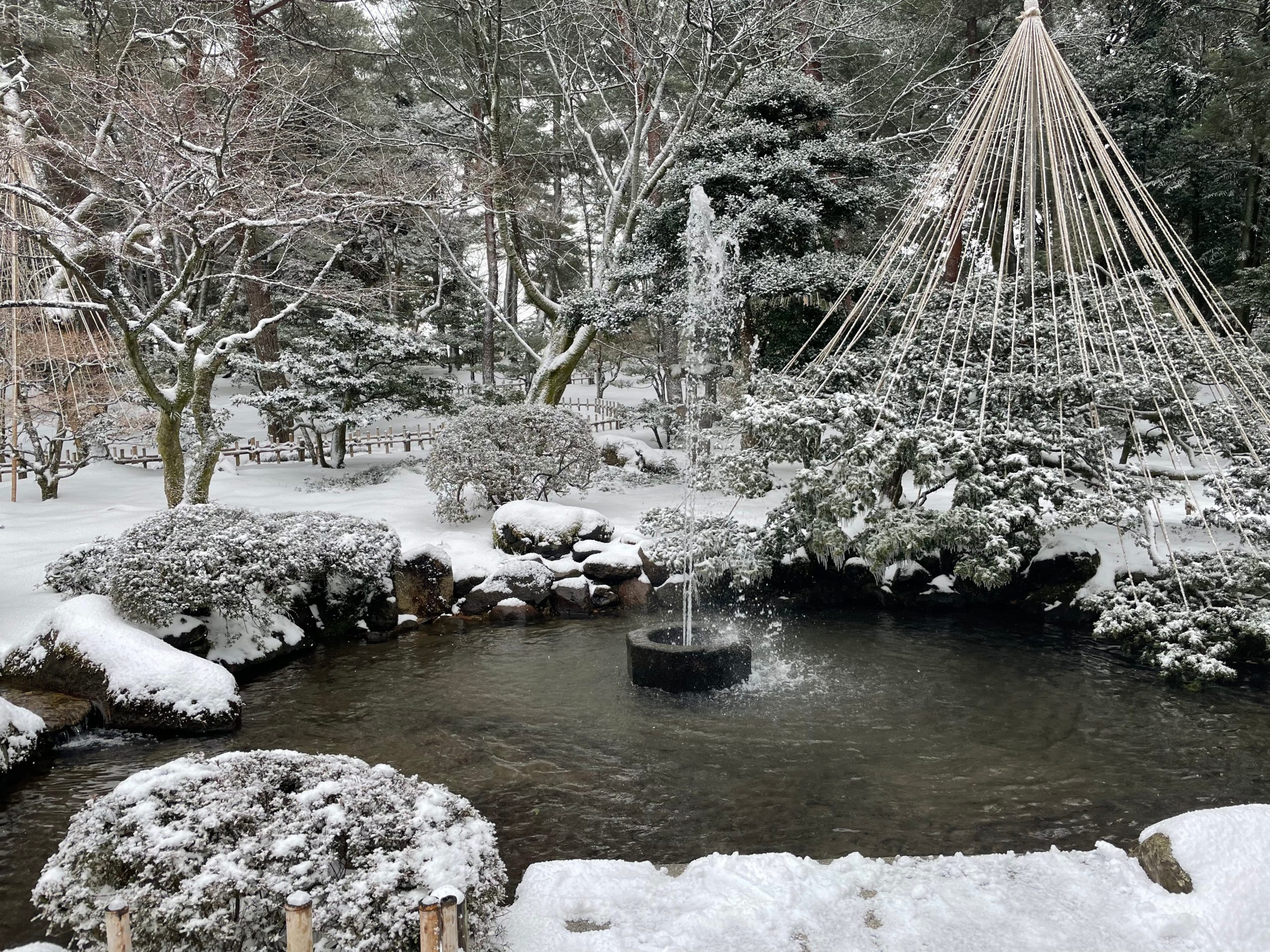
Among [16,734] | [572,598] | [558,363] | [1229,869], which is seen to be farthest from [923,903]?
[558,363]

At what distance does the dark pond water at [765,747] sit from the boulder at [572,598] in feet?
3.92

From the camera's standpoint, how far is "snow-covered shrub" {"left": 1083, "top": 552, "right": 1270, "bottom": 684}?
570 cm

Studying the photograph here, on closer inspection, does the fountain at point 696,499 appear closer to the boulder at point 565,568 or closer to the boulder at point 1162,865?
the boulder at point 565,568

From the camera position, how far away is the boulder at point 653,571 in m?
9.28

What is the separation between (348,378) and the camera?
1361cm

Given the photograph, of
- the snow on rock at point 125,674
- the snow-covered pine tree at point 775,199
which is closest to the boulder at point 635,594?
the snow on rock at point 125,674

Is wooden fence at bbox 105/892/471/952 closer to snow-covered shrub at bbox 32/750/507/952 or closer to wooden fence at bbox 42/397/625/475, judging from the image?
snow-covered shrub at bbox 32/750/507/952

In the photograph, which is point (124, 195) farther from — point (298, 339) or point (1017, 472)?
point (1017, 472)

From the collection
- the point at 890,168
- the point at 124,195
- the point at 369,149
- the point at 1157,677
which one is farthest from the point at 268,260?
the point at 1157,677

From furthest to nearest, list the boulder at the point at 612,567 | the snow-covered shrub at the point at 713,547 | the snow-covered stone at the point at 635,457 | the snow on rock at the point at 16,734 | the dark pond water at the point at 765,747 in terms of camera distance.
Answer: the snow-covered stone at the point at 635,457, the boulder at the point at 612,567, the snow-covered shrub at the point at 713,547, the snow on rock at the point at 16,734, the dark pond water at the point at 765,747

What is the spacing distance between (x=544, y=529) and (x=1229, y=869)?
24.1ft

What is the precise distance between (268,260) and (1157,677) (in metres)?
19.9

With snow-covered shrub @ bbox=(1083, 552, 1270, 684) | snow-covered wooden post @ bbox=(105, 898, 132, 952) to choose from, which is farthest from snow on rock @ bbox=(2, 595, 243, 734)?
snow-covered shrub @ bbox=(1083, 552, 1270, 684)

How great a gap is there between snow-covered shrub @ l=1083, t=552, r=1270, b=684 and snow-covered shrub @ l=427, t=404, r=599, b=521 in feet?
21.7
